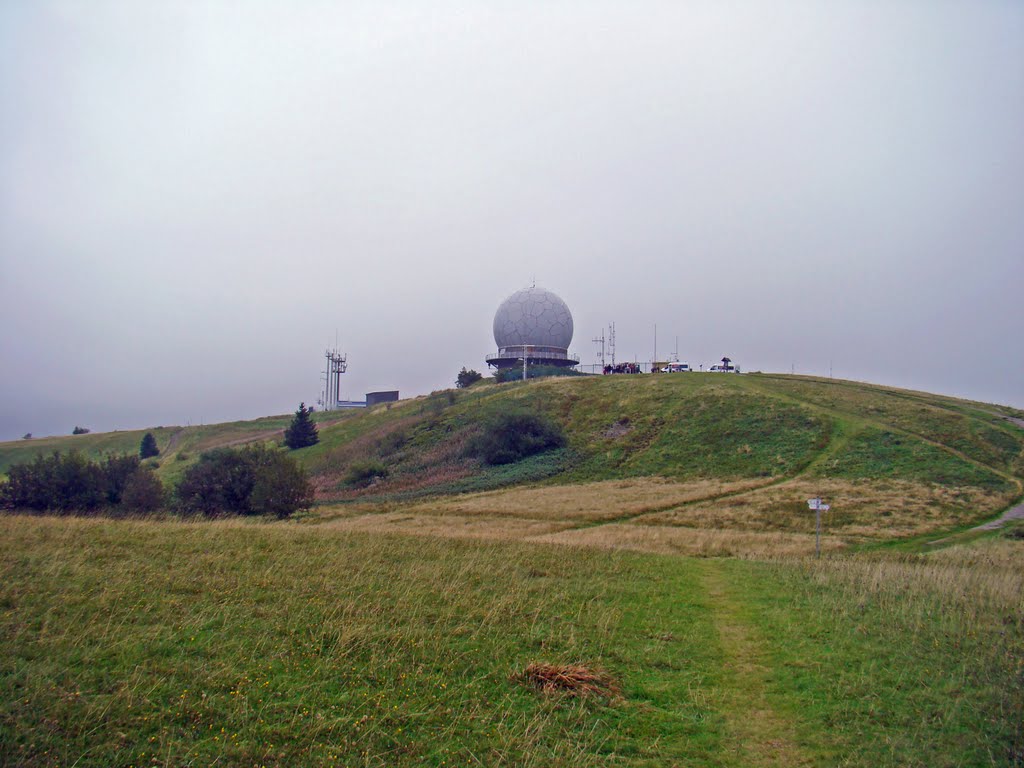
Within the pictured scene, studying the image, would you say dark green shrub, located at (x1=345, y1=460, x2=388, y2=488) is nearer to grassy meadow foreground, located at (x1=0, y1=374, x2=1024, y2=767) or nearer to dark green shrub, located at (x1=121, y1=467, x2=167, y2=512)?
dark green shrub, located at (x1=121, y1=467, x2=167, y2=512)

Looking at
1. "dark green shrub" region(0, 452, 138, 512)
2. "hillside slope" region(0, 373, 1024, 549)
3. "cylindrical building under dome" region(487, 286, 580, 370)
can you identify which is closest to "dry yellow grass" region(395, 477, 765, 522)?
"hillside slope" region(0, 373, 1024, 549)

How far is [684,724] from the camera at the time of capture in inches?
287

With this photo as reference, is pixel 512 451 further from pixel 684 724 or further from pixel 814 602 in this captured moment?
pixel 684 724

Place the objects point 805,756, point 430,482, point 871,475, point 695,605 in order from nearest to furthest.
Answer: point 805,756 < point 695,605 < point 871,475 < point 430,482

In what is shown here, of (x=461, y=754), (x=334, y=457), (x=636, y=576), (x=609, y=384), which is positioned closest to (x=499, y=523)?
(x=636, y=576)

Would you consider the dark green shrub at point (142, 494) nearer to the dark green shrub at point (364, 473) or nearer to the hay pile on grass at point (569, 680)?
the dark green shrub at point (364, 473)

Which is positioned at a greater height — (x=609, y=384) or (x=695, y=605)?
(x=609, y=384)

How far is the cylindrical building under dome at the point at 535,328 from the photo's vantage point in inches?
3376

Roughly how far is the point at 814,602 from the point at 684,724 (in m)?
6.91

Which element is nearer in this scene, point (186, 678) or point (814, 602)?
point (186, 678)

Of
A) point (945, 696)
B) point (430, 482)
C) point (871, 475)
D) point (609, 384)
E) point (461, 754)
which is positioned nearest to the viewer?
point (461, 754)

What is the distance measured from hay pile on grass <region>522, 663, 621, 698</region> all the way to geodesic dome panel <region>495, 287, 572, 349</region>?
78198mm

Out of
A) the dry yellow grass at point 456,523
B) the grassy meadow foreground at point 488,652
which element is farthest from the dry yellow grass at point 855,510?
the grassy meadow foreground at point 488,652

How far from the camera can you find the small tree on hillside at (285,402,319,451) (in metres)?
70.9
